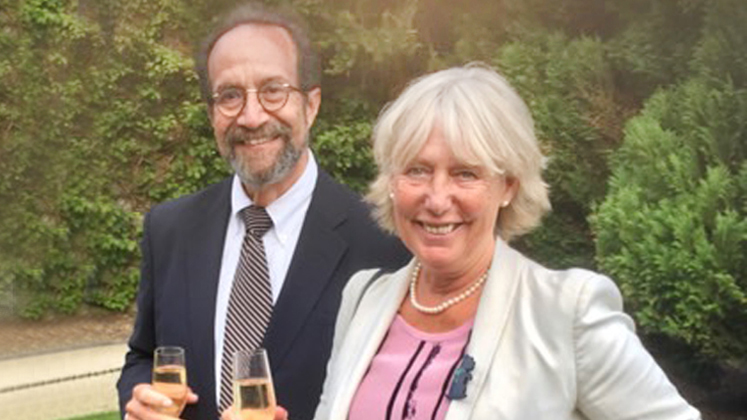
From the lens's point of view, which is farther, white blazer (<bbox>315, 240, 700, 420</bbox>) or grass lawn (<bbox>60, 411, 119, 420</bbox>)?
grass lawn (<bbox>60, 411, 119, 420</bbox>)

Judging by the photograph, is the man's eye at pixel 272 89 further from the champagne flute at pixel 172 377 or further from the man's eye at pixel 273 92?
the champagne flute at pixel 172 377

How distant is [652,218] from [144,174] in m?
7.81

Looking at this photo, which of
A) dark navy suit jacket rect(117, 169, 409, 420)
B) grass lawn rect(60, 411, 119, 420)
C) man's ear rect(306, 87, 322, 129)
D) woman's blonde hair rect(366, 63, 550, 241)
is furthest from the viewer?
grass lawn rect(60, 411, 119, 420)

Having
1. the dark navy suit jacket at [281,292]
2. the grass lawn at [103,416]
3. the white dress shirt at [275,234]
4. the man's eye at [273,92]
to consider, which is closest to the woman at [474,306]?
the dark navy suit jacket at [281,292]

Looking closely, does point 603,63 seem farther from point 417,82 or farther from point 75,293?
point 75,293

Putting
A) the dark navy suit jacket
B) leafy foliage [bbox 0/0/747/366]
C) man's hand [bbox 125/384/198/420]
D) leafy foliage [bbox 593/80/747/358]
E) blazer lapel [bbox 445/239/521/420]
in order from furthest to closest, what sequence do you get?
leafy foliage [bbox 0/0/747/366]
leafy foliage [bbox 593/80/747/358]
the dark navy suit jacket
man's hand [bbox 125/384/198/420]
blazer lapel [bbox 445/239/521/420]

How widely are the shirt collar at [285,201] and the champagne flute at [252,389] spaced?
0.66m

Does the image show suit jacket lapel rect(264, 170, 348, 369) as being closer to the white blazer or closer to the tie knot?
the tie knot

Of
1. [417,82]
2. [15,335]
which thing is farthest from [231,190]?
[15,335]

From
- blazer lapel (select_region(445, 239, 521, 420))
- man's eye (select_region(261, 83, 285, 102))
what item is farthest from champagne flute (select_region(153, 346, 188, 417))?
blazer lapel (select_region(445, 239, 521, 420))

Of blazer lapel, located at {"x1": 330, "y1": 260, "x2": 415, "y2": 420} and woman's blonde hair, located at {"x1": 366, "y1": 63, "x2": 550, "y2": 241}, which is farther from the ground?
woman's blonde hair, located at {"x1": 366, "y1": 63, "x2": 550, "y2": 241}

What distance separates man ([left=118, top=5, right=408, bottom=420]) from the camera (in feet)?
11.1

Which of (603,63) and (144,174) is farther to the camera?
(144,174)

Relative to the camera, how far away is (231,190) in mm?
3688
